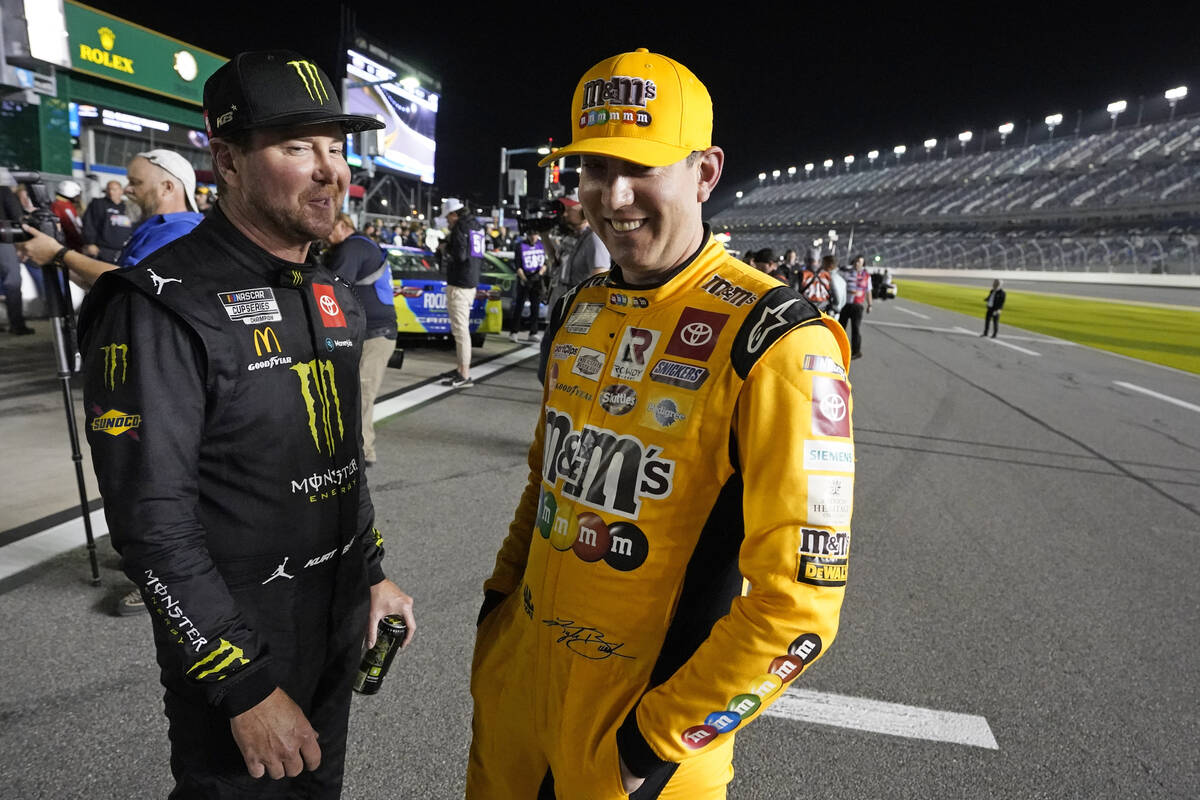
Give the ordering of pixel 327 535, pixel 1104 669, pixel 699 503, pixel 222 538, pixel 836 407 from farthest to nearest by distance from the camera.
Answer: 1. pixel 1104 669
2. pixel 327 535
3. pixel 222 538
4. pixel 699 503
5. pixel 836 407

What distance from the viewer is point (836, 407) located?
46.4 inches

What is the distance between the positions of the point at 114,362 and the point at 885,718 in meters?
2.91

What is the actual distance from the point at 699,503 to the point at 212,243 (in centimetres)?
119

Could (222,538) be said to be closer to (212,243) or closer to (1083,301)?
(212,243)

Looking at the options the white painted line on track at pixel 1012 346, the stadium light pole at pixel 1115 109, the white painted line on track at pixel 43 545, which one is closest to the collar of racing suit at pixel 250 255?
the white painted line on track at pixel 43 545

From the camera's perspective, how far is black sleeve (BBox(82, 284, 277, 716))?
128 centimetres

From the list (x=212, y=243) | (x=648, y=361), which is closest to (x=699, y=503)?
(x=648, y=361)

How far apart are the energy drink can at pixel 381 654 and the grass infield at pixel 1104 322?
17.2 meters

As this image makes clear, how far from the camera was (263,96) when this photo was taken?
147cm

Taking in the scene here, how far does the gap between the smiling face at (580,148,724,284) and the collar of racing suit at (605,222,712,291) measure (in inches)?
0.5

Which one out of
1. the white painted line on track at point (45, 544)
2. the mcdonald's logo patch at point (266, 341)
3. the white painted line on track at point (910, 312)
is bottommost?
the white painted line on track at point (910, 312)

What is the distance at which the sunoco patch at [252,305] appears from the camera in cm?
144

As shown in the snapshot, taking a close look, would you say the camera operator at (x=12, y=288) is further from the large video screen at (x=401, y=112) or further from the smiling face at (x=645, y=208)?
the large video screen at (x=401, y=112)

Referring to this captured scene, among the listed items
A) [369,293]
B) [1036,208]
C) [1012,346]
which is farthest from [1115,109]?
[369,293]
